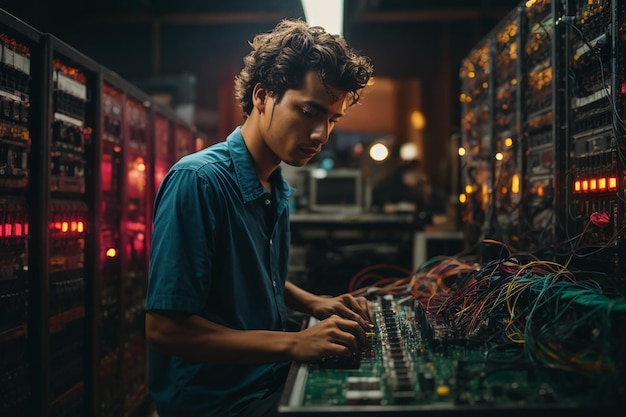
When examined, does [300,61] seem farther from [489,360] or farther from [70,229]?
[70,229]

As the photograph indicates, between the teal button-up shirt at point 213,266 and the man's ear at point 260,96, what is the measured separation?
0.13 metres

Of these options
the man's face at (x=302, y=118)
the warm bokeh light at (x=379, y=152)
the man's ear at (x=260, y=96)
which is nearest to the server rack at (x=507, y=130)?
the man's face at (x=302, y=118)

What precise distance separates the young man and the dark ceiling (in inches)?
202

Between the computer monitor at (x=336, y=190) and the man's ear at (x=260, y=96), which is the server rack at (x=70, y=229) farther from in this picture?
the computer monitor at (x=336, y=190)

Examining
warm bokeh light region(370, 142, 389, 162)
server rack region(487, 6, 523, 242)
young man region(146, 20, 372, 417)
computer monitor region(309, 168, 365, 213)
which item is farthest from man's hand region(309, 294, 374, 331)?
warm bokeh light region(370, 142, 389, 162)

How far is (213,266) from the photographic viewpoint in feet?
5.32

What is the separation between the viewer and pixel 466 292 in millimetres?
1714

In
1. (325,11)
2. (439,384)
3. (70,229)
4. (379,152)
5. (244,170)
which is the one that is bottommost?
(439,384)

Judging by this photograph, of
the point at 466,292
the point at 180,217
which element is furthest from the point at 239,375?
the point at 466,292

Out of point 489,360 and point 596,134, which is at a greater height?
point 596,134

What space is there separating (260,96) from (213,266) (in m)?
0.64

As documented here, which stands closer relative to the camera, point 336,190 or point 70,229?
point 70,229

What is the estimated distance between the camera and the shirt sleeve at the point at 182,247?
55.4 inches

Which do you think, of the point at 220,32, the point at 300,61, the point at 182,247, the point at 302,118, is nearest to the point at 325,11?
the point at 300,61
